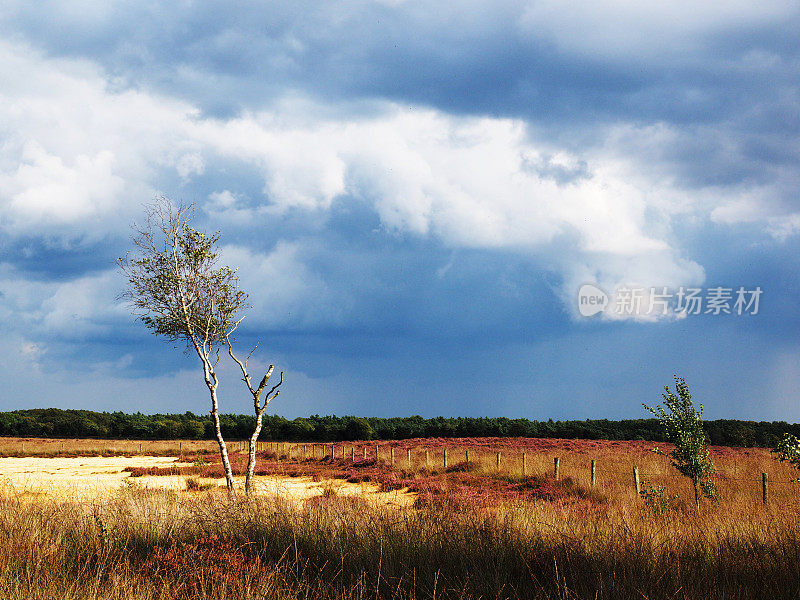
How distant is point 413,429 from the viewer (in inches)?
2670

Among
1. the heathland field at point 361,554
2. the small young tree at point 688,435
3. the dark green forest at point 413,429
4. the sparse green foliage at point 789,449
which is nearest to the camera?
the heathland field at point 361,554

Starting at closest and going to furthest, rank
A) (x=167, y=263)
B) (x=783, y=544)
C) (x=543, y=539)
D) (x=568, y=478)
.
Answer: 1. (x=783, y=544)
2. (x=543, y=539)
3. (x=167, y=263)
4. (x=568, y=478)

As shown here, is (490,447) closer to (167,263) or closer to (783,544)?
(167,263)

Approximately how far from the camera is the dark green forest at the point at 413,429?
6069cm

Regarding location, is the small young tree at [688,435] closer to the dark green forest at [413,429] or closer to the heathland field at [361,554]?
the heathland field at [361,554]

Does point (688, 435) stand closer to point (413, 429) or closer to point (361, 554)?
point (361, 554)

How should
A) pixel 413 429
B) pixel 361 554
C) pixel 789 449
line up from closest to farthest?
pixel 361 554 < pixel 789 449 < pixel 413 429

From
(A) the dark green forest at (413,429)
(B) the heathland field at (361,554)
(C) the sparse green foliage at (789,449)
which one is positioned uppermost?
(C) the sparse green foliage at (789,449)

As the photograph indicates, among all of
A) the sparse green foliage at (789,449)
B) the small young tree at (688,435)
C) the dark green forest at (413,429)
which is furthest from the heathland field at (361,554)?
the dark green forest at (413,429)

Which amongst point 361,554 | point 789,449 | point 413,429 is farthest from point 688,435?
point 413,429

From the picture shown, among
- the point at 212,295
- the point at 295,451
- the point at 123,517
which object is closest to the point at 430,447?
the point at 295,451

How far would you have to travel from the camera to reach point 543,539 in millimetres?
7152

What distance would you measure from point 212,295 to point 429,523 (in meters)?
14.6

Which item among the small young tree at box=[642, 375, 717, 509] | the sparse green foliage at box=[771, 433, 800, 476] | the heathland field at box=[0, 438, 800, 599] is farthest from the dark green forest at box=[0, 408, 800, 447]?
the heathland field at box=[0, 438, 800, 599]
